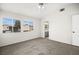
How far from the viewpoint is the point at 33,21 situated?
559cm

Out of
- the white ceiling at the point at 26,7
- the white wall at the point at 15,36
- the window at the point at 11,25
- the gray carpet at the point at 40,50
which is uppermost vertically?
the white ceiling at the point at 26,7

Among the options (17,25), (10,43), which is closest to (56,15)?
(17,25)

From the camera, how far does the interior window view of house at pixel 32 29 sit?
2.79 metres

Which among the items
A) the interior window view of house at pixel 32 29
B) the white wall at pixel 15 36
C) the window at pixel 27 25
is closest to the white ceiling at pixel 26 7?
the interior window view of house at pixel 32 29

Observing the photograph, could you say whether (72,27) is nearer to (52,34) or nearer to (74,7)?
(74,7)

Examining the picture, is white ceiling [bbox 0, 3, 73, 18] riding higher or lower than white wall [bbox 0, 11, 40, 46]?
higher

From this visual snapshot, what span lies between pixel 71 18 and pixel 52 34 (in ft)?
6.54

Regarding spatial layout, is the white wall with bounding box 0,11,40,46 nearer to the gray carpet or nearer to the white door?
the gray carpet

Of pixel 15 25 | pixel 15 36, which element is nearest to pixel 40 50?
pixel 15 36

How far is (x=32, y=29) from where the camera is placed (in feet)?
17.8

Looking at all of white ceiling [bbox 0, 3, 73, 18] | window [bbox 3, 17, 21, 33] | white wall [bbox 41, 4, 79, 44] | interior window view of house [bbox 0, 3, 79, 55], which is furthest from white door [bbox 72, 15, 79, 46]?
window [bbox 3, 17, 21, 33]

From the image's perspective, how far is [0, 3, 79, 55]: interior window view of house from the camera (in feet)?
9.16

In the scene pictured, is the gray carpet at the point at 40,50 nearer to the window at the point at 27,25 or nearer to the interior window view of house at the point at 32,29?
the interior window view of house at the point at 32,29
